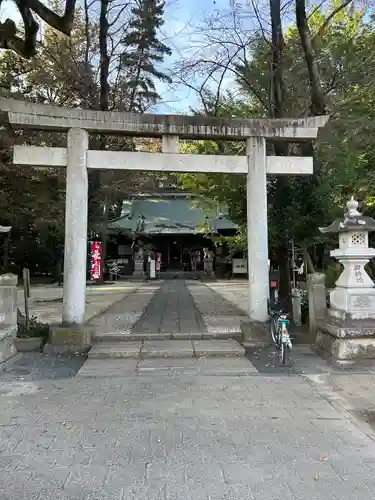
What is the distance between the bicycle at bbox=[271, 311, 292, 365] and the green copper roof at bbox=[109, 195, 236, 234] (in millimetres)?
18930

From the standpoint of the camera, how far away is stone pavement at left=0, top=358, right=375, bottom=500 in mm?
3154

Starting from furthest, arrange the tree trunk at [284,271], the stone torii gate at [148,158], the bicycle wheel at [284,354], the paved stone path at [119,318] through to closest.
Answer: the tree trunk at [284,271] < the paved stone path at [119,318] < the stone torii gate at [148,158] < the bicycle wheel at [284,354]

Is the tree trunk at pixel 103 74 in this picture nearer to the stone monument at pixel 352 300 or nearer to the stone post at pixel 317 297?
the stone post at pixel 317 297

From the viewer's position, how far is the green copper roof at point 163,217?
28.9 meters

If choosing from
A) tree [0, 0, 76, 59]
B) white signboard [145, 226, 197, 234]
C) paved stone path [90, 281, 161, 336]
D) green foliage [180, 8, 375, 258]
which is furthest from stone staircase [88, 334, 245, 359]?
white signboard [145, 226, 197, 234]

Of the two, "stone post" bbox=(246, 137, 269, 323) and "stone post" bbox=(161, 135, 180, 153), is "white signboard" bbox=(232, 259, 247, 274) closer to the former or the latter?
"stone post" bbox=(246, 137, 269, 323)

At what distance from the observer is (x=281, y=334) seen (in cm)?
721

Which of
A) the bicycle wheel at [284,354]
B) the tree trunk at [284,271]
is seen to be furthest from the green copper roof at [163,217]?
the bicycle wheel at [284,354]

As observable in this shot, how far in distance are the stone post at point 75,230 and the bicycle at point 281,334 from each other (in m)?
3.67

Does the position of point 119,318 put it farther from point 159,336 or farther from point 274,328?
point 274,328

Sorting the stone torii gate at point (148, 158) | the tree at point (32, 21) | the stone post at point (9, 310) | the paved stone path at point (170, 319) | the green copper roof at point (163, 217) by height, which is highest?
the tree at point (32, 21)

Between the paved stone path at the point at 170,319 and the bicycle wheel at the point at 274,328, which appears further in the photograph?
the paved stone path at the point at 170,319

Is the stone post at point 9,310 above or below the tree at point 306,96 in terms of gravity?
below

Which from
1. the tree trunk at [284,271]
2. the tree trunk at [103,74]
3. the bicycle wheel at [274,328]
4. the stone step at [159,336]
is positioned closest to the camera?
the bicycle wheel at [274,328]
